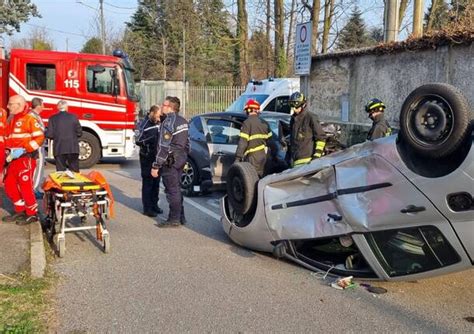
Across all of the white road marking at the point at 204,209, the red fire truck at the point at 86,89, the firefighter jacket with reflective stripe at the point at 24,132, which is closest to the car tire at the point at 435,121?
the white road marking at the point at 204,209

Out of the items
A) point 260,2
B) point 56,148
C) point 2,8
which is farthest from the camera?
point 2,8

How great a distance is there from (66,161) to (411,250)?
5963mm

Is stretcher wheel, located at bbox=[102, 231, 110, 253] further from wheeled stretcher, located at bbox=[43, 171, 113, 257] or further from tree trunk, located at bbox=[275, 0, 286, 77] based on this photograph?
tree trunk, located at bbox=[275, 0, 286, 77]

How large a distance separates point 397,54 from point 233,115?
3.94 meters

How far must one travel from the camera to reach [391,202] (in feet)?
14.1

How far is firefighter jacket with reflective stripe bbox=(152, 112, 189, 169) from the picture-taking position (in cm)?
709

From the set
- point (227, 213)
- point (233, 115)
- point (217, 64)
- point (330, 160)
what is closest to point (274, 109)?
point (233, 115)

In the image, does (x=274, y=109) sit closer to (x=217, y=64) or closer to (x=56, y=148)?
(x=56, y=148)

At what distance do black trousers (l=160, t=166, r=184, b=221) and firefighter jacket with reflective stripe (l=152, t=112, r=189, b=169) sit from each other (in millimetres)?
86

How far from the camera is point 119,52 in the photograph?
1359 cm

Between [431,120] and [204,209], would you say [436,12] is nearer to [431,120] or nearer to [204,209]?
[204,209]

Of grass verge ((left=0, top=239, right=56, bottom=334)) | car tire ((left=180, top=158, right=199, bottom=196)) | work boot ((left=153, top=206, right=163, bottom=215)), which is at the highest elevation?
car tire ((left=180, top=158, right=199, bottom=196))

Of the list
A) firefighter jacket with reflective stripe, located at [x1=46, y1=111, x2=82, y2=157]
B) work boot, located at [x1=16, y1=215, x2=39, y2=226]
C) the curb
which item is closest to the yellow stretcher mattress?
the curb

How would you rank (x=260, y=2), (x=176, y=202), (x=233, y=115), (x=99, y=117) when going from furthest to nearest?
(x=260, y=2)
(x=99, y=117)
(x=233, y=115)
(x=176, y=202)
